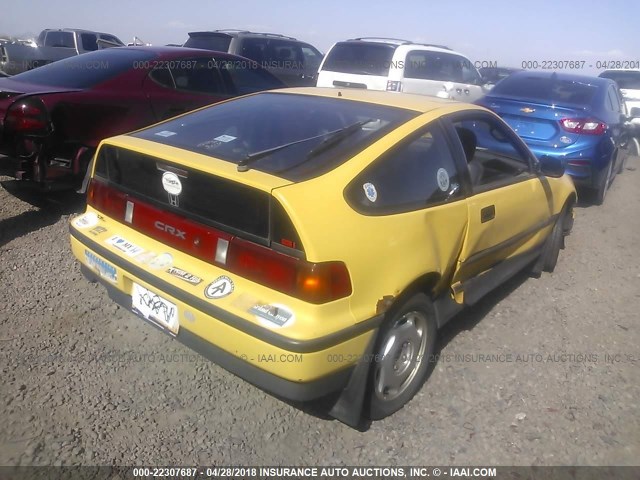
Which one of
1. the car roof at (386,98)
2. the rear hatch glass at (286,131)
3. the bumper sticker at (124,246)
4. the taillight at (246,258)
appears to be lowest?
the bumper sticker at (124,246)

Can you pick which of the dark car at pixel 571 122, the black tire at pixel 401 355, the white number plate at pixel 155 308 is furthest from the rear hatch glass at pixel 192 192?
the dark car at pixel 571 122

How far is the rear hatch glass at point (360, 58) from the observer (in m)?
8.73

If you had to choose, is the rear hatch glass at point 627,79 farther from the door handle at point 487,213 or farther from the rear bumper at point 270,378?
the rear bumper at point 270,378

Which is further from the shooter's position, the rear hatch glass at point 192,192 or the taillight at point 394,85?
the taillight at point 394,85

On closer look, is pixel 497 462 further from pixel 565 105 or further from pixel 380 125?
pixel 565 105

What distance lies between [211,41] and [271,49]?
118 centimetres

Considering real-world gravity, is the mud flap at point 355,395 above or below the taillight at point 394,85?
A: below

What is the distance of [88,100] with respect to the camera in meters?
4.49

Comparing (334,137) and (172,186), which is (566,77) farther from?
(172,186)

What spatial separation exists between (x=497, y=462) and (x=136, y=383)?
1.75m

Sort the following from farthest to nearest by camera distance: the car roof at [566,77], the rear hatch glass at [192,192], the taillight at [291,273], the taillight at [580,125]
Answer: the car roof at [566,77] < the taillight at [580,125] < the rear hatch glass at [192,192] < the taillight at [291,273]

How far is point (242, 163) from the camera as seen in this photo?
2256 millimetres

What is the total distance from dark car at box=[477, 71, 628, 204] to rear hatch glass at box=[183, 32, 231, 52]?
4.99 metres

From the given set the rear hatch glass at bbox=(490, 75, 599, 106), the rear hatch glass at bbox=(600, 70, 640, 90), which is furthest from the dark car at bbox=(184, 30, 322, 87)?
the rear hatch glass at bbox=(600, 70, 640, 90)
